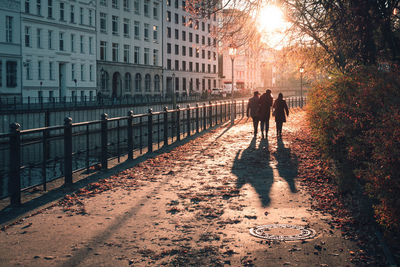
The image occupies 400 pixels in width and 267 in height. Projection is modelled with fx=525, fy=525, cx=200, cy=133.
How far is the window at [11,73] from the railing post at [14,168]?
4005 centimetres

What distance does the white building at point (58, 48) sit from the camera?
159ft

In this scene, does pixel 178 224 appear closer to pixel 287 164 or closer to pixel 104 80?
pixel 287 164

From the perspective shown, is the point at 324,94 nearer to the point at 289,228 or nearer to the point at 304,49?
the point at 289,228

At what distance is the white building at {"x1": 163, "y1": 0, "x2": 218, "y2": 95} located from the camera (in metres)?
81.6

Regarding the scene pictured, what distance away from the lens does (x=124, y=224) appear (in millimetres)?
6641

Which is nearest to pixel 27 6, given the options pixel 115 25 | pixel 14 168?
pixel 115 25

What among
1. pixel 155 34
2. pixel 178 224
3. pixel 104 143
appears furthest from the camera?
pixel 155 34

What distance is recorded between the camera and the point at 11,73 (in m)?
45.7

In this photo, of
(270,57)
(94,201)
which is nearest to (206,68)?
(270,57)

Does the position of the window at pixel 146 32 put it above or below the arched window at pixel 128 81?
above

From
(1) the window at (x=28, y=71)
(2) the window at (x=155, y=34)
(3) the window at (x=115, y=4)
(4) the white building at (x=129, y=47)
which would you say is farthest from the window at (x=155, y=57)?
(1) the window at (x=28, y=71)

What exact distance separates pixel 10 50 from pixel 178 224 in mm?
43095

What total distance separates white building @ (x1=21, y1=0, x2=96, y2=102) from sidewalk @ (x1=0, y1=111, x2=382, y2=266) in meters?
37.0

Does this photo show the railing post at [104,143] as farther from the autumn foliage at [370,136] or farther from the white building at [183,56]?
the white building at [183,56]
